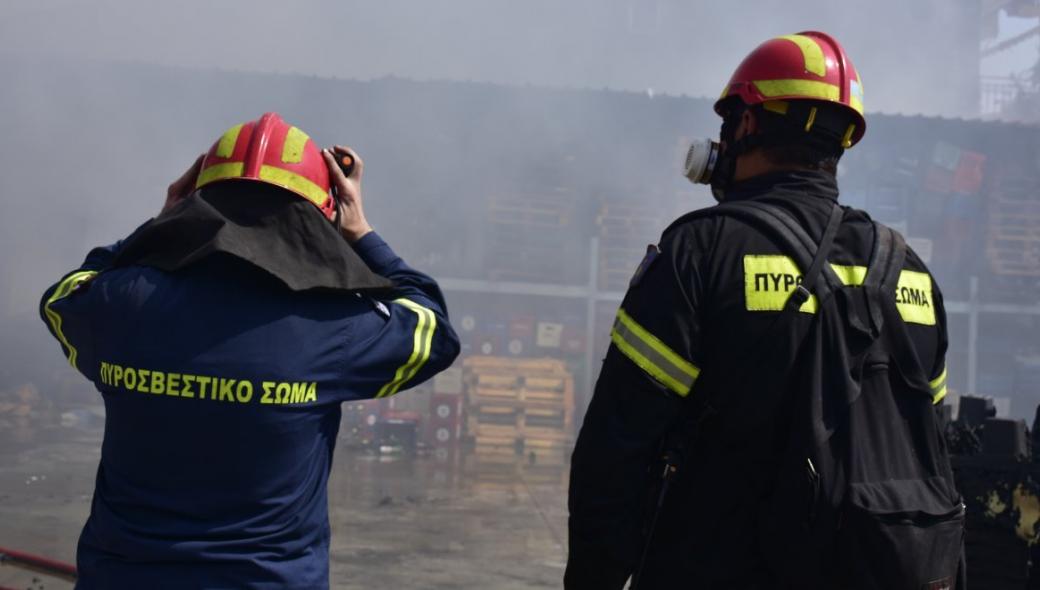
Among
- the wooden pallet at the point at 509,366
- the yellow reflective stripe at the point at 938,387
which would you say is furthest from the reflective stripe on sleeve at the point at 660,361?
the wooden pallet at the point at 509,366

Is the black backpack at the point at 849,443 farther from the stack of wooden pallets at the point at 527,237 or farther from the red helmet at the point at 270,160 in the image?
the stack of wooden pallets at the point at 527,237

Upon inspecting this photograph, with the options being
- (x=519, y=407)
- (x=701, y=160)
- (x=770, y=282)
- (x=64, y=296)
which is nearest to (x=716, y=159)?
(x=701, y=160)

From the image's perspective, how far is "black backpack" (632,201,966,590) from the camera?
1438 mm

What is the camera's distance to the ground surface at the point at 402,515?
229 inches

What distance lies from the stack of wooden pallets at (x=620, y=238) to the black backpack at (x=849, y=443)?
36.8 feet

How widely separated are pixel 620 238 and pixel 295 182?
1143cm

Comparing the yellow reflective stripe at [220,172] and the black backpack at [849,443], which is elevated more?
the yellow reflective stripe at [220,172]

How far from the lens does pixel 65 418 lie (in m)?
11.3

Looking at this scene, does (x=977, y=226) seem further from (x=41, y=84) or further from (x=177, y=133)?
(x=41, y=84)

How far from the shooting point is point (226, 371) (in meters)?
1.49

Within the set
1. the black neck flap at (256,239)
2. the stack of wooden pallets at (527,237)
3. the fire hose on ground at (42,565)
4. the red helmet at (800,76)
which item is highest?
the stack of wooden pallets at (527,237)

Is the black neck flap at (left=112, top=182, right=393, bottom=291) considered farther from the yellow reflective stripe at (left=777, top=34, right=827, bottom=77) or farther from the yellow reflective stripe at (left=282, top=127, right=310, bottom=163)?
the yellow reflective stripe at (left=777, top=34, right=827, bottom=77)

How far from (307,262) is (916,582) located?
1.04 metres

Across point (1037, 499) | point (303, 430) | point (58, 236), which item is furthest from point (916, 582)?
point (58, 236)
